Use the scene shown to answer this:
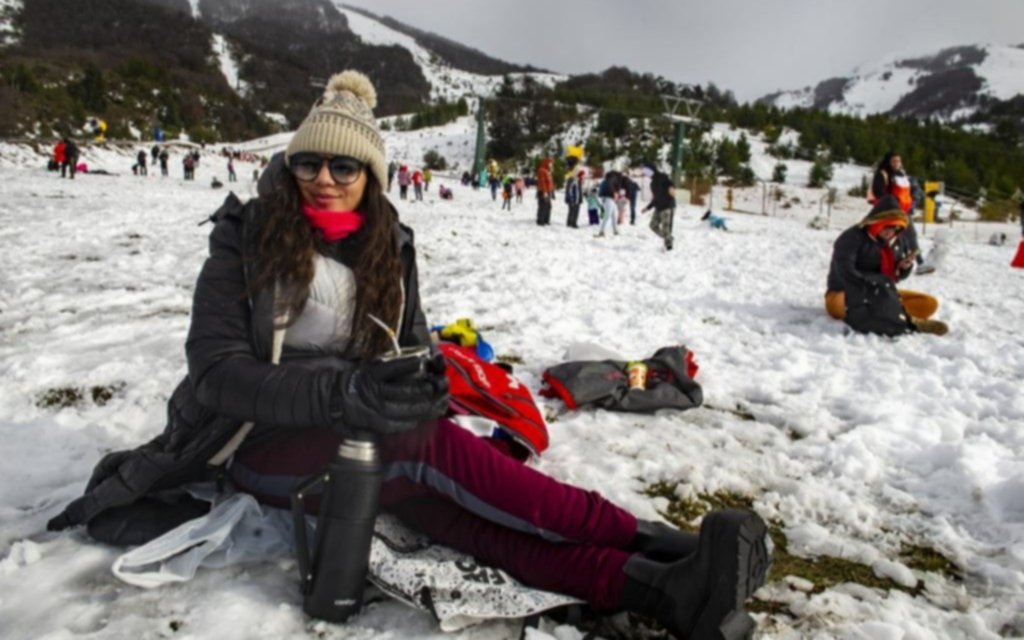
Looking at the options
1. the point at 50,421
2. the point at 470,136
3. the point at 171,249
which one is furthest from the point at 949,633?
the point at 470,136

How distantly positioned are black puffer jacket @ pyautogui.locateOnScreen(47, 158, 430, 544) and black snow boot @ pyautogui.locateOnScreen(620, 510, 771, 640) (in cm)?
104

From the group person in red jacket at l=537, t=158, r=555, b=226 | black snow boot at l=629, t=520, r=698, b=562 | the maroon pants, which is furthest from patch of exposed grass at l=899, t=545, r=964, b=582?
person in red jacket at l=537, t=158, r=555, b=226

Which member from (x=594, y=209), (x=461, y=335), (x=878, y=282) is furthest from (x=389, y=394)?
(x=594, y=209)

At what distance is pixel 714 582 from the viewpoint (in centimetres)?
164

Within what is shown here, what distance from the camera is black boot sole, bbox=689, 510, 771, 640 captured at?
1607 millimetres

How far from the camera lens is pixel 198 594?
1879 millimetres

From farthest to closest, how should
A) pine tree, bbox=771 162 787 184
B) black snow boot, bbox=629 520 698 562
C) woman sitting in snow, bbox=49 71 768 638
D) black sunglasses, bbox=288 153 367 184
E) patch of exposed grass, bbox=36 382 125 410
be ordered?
pine tree, bbox=771 162 787 184
patch of exposed grass, bbox=36 382 125 410
black sunglasses, bbox=288 153 367 184
black snow boot, bbox=629 520 698 562
woman sitting in snow, bbox=49 71 768 638

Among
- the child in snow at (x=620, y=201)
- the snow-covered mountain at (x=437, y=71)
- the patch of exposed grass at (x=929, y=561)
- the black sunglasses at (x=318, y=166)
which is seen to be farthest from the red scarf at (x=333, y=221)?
the snow-covered mountain at (x=437, y=71)

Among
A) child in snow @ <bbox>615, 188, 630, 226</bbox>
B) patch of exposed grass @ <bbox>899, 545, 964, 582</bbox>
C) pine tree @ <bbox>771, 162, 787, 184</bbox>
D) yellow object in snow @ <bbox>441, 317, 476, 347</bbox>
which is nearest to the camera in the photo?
patch of exposed grass @ <bbox>899, 545, 964, 582</bbox>

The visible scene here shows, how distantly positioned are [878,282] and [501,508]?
201 inches

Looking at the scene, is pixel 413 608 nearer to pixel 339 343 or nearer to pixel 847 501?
pixel 339 343

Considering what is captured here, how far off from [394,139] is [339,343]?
231 ft

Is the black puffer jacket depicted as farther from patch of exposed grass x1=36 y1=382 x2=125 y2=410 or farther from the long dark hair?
patch of exposed grass x1=36 y1=382 x2=125 y2=410

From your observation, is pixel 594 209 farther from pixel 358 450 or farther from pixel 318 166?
pixel 358 450
